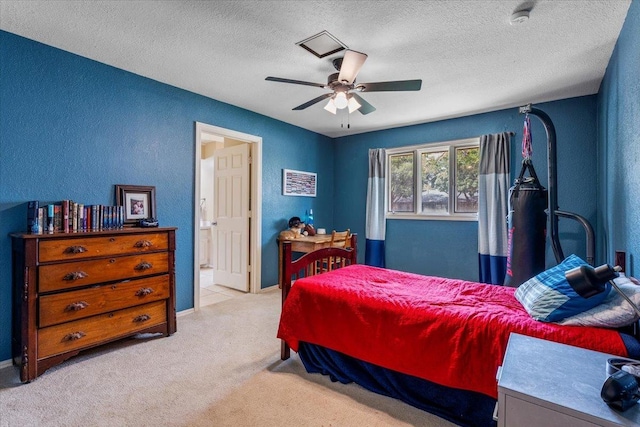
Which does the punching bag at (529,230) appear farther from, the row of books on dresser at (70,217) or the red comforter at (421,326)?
the row of books on dresser at (70,217)

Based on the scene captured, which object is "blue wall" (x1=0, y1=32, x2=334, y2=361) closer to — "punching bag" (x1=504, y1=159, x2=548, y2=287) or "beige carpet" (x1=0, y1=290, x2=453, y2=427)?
"beige carpet" (x1=0, y1=290, x2=453, y2=427)

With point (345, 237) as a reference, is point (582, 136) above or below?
above

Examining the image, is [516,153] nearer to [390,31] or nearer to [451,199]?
[451,199]

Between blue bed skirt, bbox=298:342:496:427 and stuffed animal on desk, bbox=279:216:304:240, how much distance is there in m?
2.32

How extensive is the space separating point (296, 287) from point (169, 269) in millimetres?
1346

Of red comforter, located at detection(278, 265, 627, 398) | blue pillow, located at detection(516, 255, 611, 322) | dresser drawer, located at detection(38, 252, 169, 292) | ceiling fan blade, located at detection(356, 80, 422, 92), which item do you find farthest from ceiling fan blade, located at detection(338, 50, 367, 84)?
dresser drawer, located at detection(38, 252, 169, 292)

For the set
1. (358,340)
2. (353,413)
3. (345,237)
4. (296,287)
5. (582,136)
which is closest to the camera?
(353,413)

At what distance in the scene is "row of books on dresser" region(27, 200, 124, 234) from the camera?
7.42 feet

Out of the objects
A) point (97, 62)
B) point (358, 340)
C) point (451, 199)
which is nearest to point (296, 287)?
point (358, 340)

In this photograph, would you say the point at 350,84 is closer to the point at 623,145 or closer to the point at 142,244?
the point at 623,145

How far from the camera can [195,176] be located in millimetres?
3514

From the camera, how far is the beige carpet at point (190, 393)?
175cm

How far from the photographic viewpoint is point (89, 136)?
272cm

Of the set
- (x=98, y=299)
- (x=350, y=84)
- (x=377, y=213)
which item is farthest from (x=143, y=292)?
(x=377, y=213)
